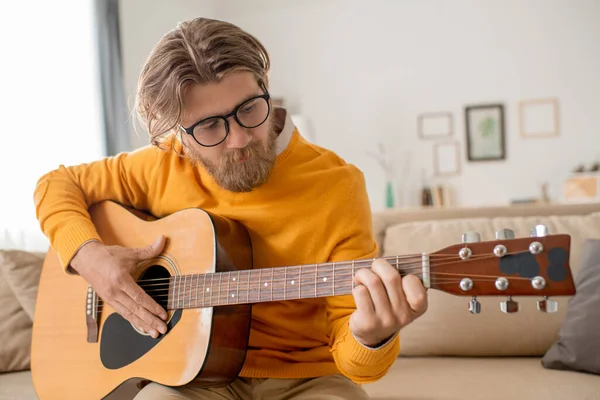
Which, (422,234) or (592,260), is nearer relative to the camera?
(592,260)

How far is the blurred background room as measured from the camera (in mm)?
4676

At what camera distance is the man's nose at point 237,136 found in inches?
47.5

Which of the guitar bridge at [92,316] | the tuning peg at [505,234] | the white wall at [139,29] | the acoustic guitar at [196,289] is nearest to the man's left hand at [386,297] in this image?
the acoustic guitar at [196,289]

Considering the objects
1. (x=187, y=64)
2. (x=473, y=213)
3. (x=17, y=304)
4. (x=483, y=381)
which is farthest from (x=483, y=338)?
(x=17, y=304)

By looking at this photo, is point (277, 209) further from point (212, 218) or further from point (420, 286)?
point (420, 286)

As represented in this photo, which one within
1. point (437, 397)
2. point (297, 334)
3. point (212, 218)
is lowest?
point (437, 397)

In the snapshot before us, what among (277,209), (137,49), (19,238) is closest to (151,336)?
(277,209)

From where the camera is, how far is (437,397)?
1.46m

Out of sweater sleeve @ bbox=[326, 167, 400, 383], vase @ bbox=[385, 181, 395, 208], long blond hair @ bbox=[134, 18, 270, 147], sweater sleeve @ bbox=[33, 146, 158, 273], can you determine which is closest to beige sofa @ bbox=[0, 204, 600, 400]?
sweater sleeve @ bbox=[326, 167, 400, 383]

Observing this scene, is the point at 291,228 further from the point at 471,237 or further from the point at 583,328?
the point at 583,328

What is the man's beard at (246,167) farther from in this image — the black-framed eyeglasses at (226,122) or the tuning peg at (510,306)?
the tuning peg at (510,306)

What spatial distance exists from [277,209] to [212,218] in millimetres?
154

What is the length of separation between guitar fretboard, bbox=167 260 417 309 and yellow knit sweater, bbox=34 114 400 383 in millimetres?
184

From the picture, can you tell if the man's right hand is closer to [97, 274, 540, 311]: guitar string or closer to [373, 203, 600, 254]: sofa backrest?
[97, 274, 540, 311]: guitar string
